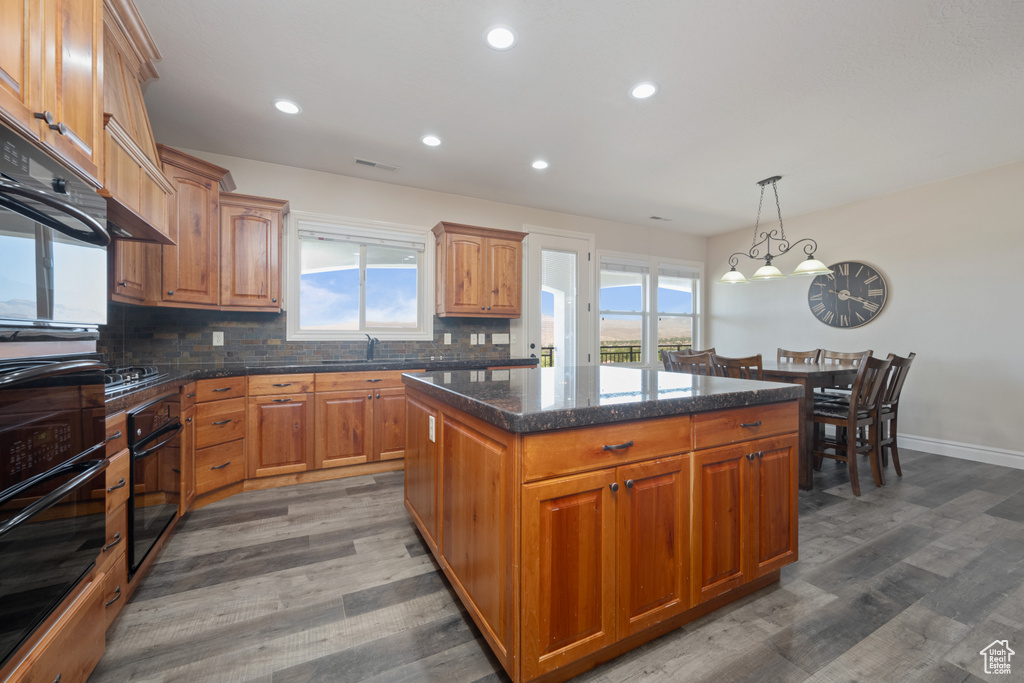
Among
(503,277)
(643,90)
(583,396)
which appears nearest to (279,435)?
(503,277)

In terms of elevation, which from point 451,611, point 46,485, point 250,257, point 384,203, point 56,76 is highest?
point 384,203

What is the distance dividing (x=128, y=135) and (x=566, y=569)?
253cm

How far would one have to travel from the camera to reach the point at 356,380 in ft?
11.0

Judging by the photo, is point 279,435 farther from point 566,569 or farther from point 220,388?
point 566,569

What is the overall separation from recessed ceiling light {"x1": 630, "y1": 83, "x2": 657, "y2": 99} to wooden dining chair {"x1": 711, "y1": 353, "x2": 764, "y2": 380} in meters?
1.87

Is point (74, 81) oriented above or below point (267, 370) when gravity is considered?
above

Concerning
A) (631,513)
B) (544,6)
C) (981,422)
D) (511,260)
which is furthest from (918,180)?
(631,513)

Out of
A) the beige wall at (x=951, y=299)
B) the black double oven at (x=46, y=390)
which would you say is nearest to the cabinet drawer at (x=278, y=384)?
the black double oven at (x=46, y=390)

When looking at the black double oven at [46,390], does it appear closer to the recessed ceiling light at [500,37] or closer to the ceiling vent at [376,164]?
the recessed ceiling light at [500,37]

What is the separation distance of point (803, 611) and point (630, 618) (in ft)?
2.75

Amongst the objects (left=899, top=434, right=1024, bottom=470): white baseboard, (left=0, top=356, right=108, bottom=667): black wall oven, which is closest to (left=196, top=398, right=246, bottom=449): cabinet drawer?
(left=0, top=356, right=108, bottom=667): black wall oven

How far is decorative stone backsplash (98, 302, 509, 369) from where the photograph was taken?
304 cm

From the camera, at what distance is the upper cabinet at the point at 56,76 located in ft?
3.55

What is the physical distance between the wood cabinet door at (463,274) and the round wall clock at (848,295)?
4070 mm
